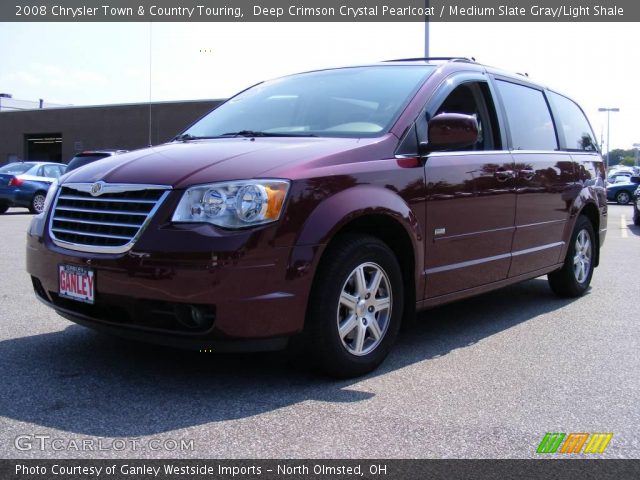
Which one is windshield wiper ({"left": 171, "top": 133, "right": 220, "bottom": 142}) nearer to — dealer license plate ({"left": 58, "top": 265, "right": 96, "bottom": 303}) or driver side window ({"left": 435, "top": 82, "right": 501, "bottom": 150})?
dealer license plate ({"left": 58, "top": 265, "right": 96, "bottom": 303})

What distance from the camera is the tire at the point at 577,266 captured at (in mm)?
6227

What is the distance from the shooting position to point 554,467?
2.70m

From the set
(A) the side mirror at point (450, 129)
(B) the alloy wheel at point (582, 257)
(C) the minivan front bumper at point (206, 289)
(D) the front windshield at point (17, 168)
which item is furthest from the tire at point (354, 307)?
(D) the front windshield at point (17, 168)

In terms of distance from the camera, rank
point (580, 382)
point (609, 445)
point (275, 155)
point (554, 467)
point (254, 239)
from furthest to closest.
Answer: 1. point (580, 382)
2. point (275, 155)
3. point (254, 239)
4. point (609, 445)
5. point (554, 467)

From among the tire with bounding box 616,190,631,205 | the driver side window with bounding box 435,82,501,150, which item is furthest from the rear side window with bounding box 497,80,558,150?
the tire with bounding box 616,190,631,205

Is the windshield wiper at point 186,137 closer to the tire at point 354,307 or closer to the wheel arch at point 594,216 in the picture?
the tire at point 354,307

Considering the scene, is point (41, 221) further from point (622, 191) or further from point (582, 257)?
point (622, 191)

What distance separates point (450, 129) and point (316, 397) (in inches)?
68.9

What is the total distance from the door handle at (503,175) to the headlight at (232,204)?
2085mm

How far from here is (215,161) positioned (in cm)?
351

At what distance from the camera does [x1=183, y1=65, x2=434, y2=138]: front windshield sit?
13.8 ft

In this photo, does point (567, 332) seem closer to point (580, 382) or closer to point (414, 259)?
point (580, 382)

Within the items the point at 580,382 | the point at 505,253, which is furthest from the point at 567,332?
the point at 580,382

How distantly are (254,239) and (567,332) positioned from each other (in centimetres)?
287
